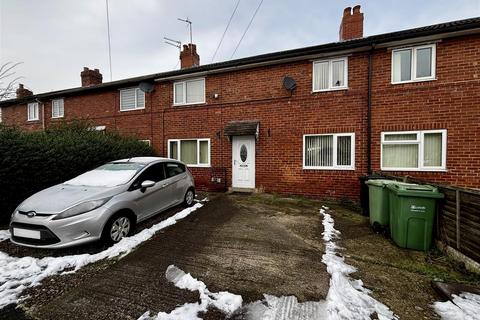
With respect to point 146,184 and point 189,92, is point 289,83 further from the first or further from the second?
point 146,184

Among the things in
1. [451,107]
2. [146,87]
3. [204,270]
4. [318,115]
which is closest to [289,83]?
[318,115]

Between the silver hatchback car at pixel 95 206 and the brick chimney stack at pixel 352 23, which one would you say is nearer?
the silver hatchback car at pixel 95 206

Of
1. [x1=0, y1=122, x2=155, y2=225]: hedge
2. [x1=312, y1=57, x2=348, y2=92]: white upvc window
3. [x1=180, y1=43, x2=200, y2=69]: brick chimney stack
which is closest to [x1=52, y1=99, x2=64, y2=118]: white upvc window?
[x1=180, y1=43, x2=200, y2=69]: brick chimney stack

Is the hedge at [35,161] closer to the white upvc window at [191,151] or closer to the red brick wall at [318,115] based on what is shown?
the white upvc window at [191,151]

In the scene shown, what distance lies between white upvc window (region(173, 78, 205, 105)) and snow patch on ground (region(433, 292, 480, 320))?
30.8 ft

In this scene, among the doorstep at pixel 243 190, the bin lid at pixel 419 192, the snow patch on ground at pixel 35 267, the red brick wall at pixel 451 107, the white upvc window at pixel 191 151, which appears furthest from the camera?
the white upvc window at pixel 191 151

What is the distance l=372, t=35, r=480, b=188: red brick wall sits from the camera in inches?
251

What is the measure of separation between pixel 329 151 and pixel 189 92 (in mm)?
6557

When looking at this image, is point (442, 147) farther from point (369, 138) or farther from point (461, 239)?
point (461, 239)

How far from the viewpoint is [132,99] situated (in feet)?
37.8

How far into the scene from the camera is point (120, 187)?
4.25m

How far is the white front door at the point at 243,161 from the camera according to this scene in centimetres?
898

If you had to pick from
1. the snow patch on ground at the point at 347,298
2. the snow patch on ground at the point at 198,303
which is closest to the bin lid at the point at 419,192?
the snow patch on ground at the point at 347,298

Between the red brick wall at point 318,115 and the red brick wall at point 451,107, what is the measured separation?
0.02m
